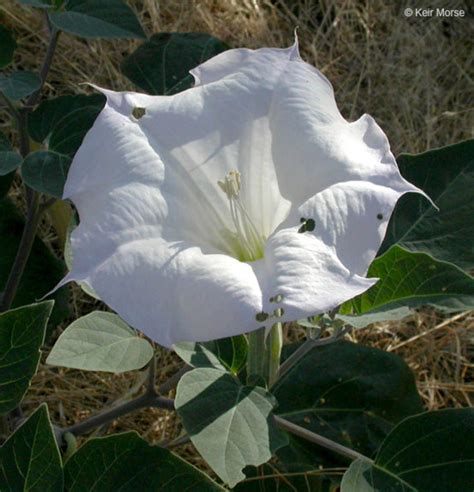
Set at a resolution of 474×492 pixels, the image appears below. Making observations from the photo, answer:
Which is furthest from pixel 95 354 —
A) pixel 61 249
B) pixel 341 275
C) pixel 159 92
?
pixel 61 249

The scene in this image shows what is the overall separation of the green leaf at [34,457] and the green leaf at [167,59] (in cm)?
61

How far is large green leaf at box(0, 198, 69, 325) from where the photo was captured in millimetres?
1343

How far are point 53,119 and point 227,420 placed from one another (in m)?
0.52

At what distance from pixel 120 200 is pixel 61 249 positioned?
0.89m

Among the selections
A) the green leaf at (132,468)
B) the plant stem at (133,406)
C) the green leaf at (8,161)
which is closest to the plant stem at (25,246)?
the green leaf at (8,161)

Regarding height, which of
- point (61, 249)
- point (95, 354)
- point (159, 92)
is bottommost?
point (61, 249)

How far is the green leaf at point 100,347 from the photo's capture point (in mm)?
→ 911

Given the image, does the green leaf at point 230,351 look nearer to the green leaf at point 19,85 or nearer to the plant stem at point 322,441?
the plant stem at point 322,441

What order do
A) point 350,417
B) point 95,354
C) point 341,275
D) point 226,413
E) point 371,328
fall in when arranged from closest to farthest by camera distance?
point 341,275
point 226,413
point 95,354
point 350,417
point 371,328

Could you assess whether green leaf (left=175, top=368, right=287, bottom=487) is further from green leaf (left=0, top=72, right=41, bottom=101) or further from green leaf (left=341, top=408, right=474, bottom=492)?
green leaf (left=0, top=72, right=41, bottom=101)

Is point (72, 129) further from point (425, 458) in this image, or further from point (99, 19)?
point (425, 458)

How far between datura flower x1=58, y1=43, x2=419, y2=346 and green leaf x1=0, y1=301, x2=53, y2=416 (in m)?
0.08

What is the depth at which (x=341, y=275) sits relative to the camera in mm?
706

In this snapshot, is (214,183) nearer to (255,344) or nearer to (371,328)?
(255,344)
